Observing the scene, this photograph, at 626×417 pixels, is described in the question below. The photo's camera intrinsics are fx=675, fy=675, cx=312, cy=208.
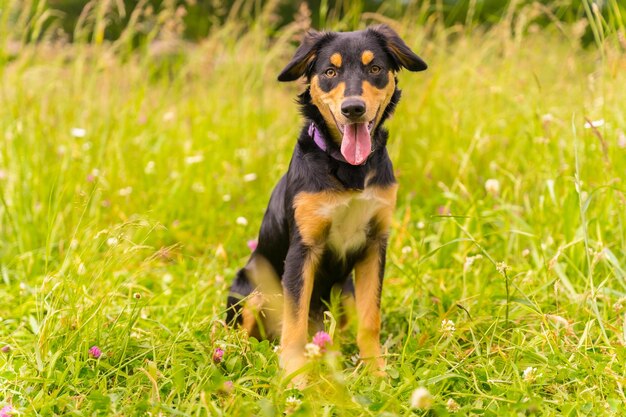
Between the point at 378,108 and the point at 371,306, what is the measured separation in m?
0.86

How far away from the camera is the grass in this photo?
249 cm

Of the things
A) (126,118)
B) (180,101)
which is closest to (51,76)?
(126,118)

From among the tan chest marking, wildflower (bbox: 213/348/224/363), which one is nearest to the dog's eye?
the tan chest marking

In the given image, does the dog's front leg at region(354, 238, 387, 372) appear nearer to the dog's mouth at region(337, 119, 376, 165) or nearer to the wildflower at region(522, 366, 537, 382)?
the dog's mouth at region(337, 119, 376, 165)

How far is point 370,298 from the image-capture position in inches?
117

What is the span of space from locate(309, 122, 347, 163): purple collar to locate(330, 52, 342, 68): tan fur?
290 millimetres

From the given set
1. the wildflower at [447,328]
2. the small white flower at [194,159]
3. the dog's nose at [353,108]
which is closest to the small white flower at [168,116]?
the small white flower at [194,159]

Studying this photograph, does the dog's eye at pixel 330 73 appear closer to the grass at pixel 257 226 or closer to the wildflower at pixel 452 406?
the grass at pixel 257 226

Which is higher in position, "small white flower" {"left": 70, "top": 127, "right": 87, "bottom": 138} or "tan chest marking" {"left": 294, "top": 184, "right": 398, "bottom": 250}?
"tan chest marking" {"left": 294, "top": 184, "right": 398, "bottom": 250}

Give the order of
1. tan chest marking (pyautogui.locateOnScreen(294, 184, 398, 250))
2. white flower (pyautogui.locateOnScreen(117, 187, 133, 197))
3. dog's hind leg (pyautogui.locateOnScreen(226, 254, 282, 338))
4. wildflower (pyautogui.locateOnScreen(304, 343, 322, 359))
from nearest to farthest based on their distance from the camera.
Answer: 1. wildflower (pyautogui.locateOnScreen(304, 343, 322, 359))
2. tan chest marking (pyautogui.locateOnScreen(294, 184, 398, 250))
3. dog's hind leg (pyautogui.locateOnScreen(226, 254, 282, 338))
4. white flower (pyautogui.locateOnScreen(117, 187, 133, 197))

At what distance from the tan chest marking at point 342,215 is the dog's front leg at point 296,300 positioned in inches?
2.9

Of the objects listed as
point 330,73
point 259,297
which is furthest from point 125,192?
point 330,73

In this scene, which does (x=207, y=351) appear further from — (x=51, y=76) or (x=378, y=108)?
(x=51, y=76)

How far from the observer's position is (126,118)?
4.96 meters
